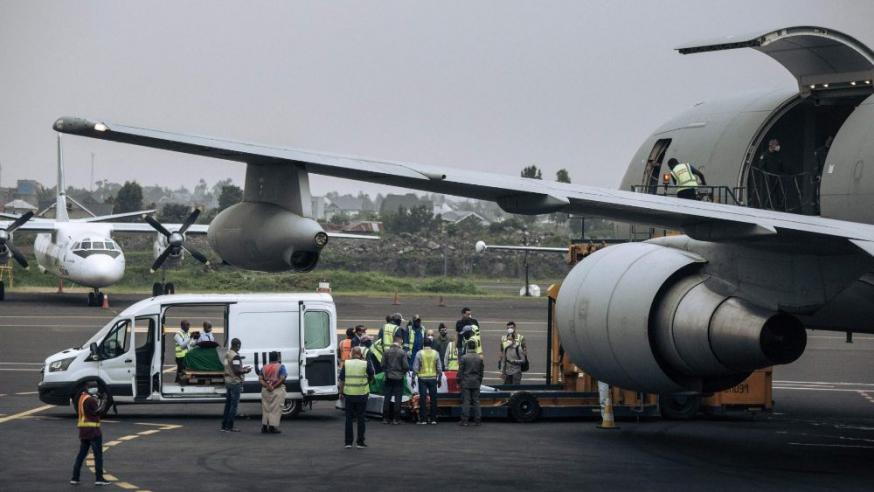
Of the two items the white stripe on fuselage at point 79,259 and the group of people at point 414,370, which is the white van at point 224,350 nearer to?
the group of people at point 414,370

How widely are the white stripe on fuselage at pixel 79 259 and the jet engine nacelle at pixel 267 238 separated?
4220 centimetres

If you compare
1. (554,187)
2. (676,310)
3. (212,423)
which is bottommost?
(212,423)

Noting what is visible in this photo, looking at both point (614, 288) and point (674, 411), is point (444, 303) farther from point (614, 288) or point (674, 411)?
point (614, 288)

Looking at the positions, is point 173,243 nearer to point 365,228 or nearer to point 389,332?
point 389,332

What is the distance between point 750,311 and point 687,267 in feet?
4.00

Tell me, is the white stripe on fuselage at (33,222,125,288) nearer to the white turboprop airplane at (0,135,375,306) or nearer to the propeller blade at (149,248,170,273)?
the white turboprop airplane at (0,135,375,306)

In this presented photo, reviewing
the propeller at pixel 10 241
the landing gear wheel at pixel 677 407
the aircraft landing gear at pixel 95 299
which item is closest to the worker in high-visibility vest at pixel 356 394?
the landing gear wheel at pixel 677 407

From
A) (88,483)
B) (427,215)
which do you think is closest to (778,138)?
(88,483)

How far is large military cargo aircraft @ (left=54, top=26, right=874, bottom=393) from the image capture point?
13.2 m

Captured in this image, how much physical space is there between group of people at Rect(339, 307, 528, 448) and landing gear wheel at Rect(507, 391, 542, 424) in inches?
29.5

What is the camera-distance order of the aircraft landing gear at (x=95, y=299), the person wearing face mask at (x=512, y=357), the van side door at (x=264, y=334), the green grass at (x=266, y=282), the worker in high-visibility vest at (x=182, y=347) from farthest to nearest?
the green grass at (x=266, y=282) → the aircraft landing gear at (x=95, y=299) → the person wearing face mask at (x=512, y=357) → the worker in high-visibility vest at (x=182, y=347) → the van side door at (x=264, y=334)

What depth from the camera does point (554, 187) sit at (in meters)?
14.6

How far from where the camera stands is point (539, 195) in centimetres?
1382

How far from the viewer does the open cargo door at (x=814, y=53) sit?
1709 centimetres
